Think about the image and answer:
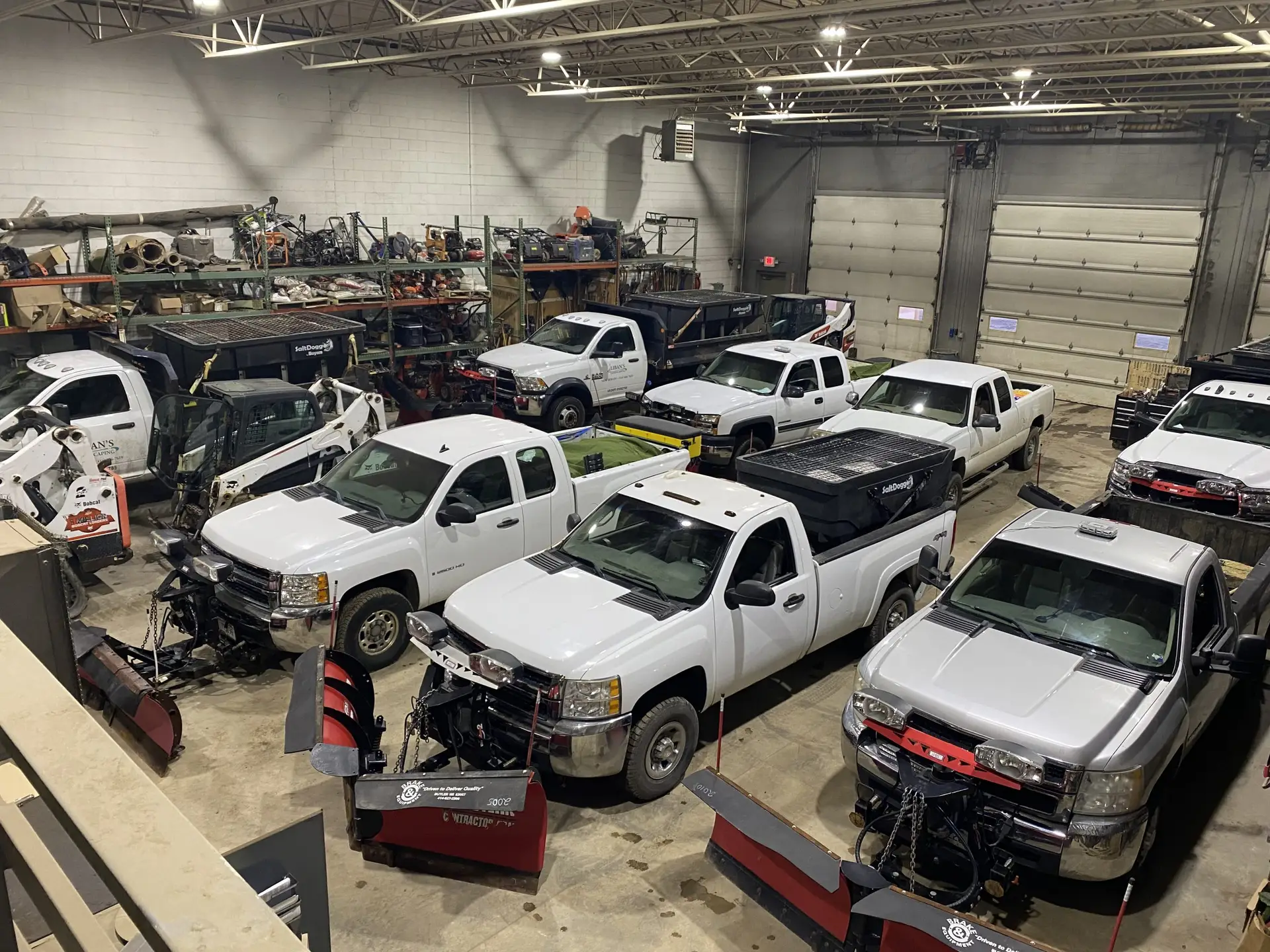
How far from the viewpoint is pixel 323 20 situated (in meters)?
15.3

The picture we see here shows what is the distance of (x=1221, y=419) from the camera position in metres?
11.2

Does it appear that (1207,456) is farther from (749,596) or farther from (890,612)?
(749,596)

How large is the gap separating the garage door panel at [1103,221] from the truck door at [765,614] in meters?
17.4

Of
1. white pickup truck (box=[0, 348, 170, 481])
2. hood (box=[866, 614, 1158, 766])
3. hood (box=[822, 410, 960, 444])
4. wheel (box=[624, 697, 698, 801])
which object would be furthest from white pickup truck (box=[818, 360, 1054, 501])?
white pickup truck (box=[0, 348, 170, 481])

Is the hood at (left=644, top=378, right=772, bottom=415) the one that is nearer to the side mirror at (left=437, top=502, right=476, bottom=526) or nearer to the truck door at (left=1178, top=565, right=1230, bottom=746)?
the side mirror at (left=437, top=502, right=476, bottom=526)

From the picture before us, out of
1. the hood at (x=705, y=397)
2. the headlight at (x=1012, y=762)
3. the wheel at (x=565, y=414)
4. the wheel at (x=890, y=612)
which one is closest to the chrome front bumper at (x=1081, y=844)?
the headlight at (x=1012, y=762)

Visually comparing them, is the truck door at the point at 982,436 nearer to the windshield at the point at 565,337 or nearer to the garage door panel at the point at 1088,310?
the windshield at the point at 565,337

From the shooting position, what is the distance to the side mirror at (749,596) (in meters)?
6.08

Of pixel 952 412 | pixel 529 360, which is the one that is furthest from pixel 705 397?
pixel 952 412

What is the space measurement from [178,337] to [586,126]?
1223 centimetres

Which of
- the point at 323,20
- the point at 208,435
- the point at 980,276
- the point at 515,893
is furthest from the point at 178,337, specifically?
the point at 980,276

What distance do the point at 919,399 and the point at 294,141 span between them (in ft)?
38.4

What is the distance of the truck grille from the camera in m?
6.97

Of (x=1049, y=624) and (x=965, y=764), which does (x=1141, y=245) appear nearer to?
(x=1049, y=624)
